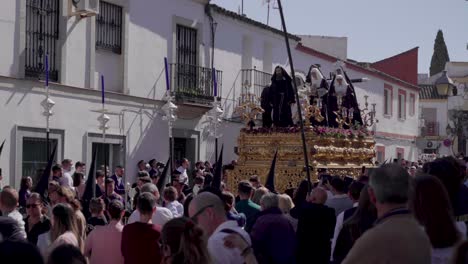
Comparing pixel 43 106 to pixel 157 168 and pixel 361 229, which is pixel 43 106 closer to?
pixel 157 168

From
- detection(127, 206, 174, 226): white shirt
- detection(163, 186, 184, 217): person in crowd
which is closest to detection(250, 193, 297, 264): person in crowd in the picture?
detection(127, 206, 174, 226): white shirt

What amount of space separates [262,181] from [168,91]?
6321 millimetres

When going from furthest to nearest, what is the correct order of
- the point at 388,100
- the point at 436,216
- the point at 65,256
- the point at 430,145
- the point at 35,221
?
the point at 388,100
the point at 430,145
the point at 35,221
the point at 436,216
the point at 65,256

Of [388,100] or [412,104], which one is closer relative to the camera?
[388,100]

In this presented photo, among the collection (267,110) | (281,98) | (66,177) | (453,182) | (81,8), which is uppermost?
(81,8)

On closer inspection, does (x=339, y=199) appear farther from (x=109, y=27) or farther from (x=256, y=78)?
(x=256, y=78)

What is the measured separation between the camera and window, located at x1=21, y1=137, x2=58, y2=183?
16984 millimetres

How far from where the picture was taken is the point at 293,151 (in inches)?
588

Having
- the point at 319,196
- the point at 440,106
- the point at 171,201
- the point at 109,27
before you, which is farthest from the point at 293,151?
the point at 440,106

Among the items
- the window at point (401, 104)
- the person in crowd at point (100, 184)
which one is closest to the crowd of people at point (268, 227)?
the person in crowd at point (100, 184)

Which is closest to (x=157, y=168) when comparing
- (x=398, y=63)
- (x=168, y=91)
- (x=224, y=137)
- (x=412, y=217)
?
(x=168, y=91)

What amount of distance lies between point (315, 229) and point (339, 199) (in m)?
1.01

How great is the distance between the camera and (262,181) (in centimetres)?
1506

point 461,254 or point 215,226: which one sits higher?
point 461,254
